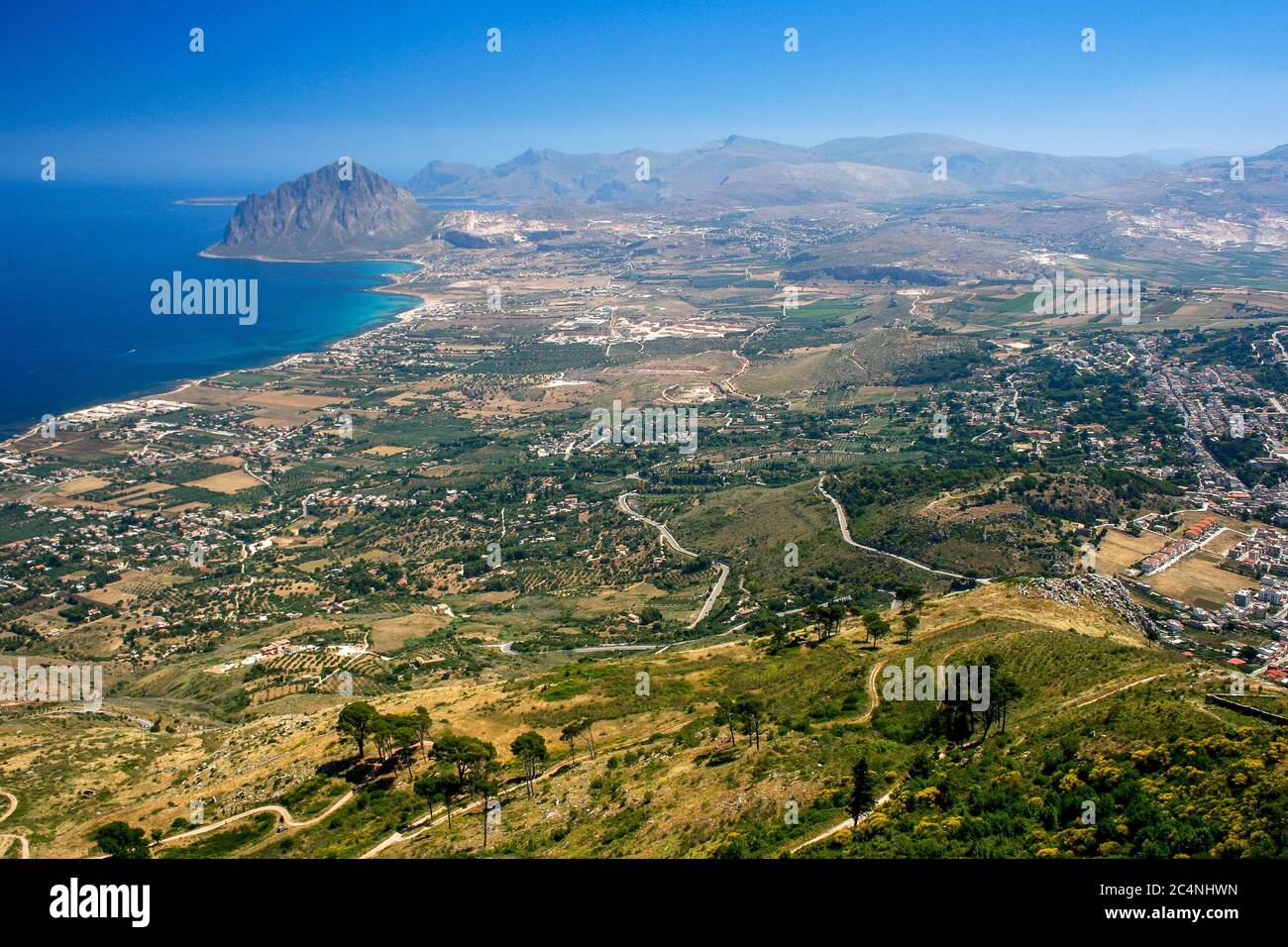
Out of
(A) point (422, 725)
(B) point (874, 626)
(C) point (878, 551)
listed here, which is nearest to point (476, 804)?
(A) point (422, 725)

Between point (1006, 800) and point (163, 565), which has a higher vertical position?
point (1006, 800)

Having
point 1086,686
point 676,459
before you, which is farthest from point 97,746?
point 676,459

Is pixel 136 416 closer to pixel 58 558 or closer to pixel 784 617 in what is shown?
pixel 58 558

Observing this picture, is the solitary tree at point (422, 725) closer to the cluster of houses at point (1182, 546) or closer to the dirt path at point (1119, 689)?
the dirt path at point (1119, 689)

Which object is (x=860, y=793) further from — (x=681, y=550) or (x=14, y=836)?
(x=681, y=550)

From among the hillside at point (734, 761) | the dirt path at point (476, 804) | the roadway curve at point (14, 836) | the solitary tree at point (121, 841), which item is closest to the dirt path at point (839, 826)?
the hillside at point (734, 761)

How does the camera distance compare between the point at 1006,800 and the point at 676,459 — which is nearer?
the point at 1006,800
